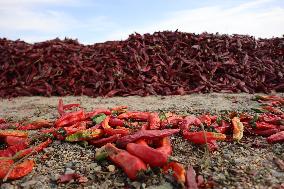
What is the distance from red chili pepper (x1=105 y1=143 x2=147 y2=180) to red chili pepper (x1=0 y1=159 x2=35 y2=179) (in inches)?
32.9

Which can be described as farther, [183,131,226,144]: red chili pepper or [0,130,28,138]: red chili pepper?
[0,130,28,138]: red chili pepper

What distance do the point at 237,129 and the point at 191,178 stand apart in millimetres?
1498

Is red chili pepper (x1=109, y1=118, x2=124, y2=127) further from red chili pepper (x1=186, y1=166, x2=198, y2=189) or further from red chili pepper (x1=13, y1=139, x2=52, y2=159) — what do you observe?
red chili pepper (x1=186, y1=166, x2=198, y2=189)

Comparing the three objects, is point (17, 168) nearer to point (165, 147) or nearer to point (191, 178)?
point (165, 147)

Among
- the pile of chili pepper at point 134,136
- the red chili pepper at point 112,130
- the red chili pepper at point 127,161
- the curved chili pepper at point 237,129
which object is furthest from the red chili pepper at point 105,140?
the curved chili pepper at point 237,129

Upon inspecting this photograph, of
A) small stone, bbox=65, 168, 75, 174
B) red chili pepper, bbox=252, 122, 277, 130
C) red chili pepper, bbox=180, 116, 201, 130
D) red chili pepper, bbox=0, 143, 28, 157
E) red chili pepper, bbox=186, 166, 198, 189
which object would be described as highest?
red chili pepper, bbox=180, 116, 201, 130

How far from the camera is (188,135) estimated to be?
4449mm

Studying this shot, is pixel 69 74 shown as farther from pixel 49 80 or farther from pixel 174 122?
pixel 174 122

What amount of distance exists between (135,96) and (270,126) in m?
5.12

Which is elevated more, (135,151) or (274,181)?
(135,151)

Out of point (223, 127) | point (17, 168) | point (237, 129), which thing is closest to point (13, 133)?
point (17, 168)

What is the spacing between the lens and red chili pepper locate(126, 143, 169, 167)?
11.7 feet

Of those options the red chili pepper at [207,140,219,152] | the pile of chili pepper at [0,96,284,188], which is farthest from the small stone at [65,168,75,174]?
the red chili pepper at [207,140,219,152]

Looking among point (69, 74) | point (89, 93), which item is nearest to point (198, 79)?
point (89, 93)
